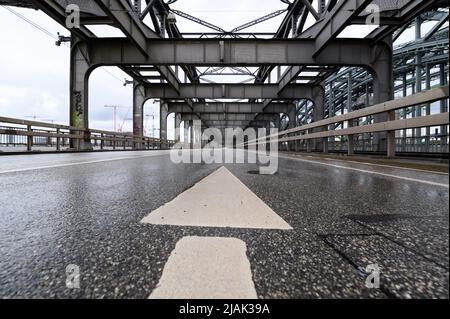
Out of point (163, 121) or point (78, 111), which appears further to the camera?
point (163, 121)

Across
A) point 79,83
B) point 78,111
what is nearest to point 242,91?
point 79,83

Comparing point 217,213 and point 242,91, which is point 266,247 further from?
point 242,91

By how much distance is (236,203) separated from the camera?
5.86 feet

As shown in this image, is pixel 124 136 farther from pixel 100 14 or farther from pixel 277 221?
pixel 277 221

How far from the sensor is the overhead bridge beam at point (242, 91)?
75.7 feet

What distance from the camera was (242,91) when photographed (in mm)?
23438

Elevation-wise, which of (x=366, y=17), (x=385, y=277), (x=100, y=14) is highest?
(x=100, y=14)

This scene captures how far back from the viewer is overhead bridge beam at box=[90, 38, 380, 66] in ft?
46.0

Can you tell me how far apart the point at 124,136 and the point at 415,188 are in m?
18.9

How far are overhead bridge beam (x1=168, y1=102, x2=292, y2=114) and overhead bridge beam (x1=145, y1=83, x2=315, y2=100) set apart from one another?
8093 millimetres

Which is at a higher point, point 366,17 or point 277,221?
point 366,17

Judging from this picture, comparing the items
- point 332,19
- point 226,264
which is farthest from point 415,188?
point 332,19

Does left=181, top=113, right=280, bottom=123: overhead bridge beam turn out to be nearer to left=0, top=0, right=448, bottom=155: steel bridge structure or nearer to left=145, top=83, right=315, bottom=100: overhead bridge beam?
left=145, top=83, right=315, bottom=100: overhead bridge beam

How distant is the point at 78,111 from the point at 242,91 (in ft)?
45.8
